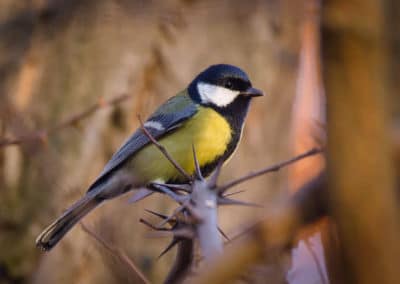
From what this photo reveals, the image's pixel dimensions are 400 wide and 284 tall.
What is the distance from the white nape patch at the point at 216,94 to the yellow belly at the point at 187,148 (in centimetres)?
8

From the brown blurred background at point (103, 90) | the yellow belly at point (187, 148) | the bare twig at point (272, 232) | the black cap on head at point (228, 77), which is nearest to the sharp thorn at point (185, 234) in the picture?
the bare twig at point (272, 232)

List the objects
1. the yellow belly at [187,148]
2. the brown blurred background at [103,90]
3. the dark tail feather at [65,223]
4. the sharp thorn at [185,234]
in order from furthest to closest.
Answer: the brown blurred background at [103,90] < the yellow belly at [187,148] < the dark tail feather at [65,223] < the sharp thorn at [185,234]

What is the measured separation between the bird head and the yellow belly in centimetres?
10

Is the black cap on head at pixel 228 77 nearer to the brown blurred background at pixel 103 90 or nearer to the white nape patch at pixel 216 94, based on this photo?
the white nape patch at pixel 216 94

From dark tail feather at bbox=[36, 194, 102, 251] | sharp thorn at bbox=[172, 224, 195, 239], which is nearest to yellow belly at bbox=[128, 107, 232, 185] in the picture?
dark tail feather at bbox=[36, 194, 102, 251]

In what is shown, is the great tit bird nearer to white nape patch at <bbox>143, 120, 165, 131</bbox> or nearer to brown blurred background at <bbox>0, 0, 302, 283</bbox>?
white nape patch at <bbox>143, 120, 165, 131</bbox>

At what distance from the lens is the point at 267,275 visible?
1.21 m

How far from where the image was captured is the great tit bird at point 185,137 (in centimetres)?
364

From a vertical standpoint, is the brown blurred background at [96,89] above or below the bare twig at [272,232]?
below

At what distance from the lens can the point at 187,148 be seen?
368cm

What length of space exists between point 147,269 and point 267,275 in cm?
333

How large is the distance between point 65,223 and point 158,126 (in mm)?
756

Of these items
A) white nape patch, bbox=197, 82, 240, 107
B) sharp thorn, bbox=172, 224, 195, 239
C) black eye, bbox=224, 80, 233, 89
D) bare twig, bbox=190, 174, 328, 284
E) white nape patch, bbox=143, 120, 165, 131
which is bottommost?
white nape patch, bbox=143, 120, 165, 131

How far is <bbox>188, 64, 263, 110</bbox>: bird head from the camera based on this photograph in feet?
12.6
